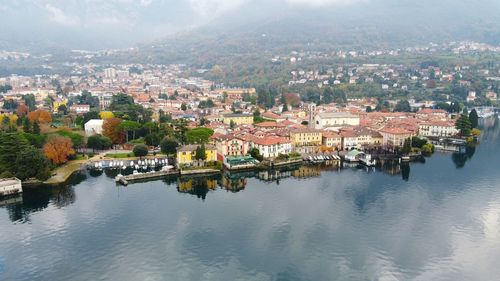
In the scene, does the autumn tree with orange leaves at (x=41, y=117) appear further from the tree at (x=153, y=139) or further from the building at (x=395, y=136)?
the building at (x=395, y=136)

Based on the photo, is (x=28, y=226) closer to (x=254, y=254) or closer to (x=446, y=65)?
(x=254, y=254)

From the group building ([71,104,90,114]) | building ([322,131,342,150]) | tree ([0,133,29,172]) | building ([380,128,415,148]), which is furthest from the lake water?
building ([71,104,90,114])

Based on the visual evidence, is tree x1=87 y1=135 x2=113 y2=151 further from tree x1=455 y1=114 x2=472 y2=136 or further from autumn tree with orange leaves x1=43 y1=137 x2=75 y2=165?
tree x1=455 y1=114 x2=472 y2=136

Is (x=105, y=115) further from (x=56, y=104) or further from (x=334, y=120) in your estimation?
(x=334, y=120)

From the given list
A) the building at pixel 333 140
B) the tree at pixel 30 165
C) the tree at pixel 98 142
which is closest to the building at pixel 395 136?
the building at pixel 333 140

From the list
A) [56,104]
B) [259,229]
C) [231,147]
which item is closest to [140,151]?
[231,147]

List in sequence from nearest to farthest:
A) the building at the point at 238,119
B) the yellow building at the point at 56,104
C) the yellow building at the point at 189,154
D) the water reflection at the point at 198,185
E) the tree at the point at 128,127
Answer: the water reflection at the point at 198,185 < the yellow building at the point at 189,154 < the tree at the point at 128,127 < the building at the point at 238,119 < the yellow building at the point at 56,104

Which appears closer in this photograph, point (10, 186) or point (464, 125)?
point (10, 186)
